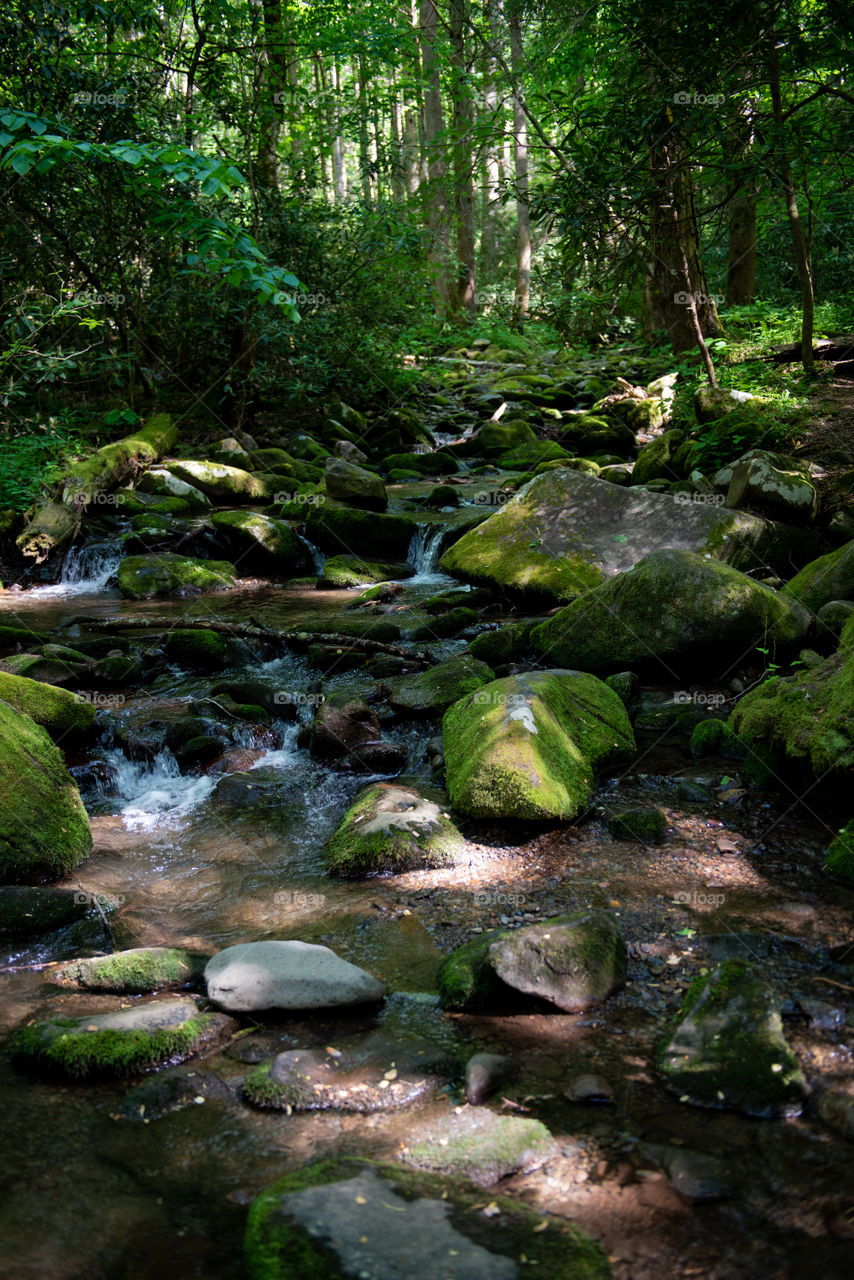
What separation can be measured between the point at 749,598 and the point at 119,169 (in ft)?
29.3

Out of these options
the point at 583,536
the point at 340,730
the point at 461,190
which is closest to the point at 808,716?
the point at 340,730

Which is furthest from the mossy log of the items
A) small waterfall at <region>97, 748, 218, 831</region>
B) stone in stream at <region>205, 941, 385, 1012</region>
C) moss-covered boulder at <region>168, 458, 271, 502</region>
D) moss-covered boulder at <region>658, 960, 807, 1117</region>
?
moss-covered boulder at <region>658, 960, 807, 1117</region>

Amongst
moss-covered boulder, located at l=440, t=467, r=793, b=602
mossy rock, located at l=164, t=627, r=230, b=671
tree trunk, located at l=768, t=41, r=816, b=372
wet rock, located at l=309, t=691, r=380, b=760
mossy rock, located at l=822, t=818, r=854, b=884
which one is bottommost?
mossy rock, located at l=822, t=818, r=854, b=884

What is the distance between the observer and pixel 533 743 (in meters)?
4.42

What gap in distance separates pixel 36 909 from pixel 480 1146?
2.29m

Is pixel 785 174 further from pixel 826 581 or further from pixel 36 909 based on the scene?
pixel 36 909

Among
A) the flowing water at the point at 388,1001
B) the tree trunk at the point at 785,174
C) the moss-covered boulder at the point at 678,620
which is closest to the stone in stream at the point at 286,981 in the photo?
the flowing water at the point at 388,1001

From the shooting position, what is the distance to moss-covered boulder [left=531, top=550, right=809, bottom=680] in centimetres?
558

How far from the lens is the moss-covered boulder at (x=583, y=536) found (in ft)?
22.9

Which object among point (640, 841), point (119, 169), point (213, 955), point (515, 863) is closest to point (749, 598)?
point (640, 841)

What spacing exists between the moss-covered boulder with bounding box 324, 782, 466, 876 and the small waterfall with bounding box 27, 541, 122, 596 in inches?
243

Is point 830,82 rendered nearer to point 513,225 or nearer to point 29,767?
point 29,767

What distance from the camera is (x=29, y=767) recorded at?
4.12 metres

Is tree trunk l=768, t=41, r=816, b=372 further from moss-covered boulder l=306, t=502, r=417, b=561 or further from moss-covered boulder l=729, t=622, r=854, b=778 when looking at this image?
moss-covered boulder l=729, t=622, r=854, b=778
